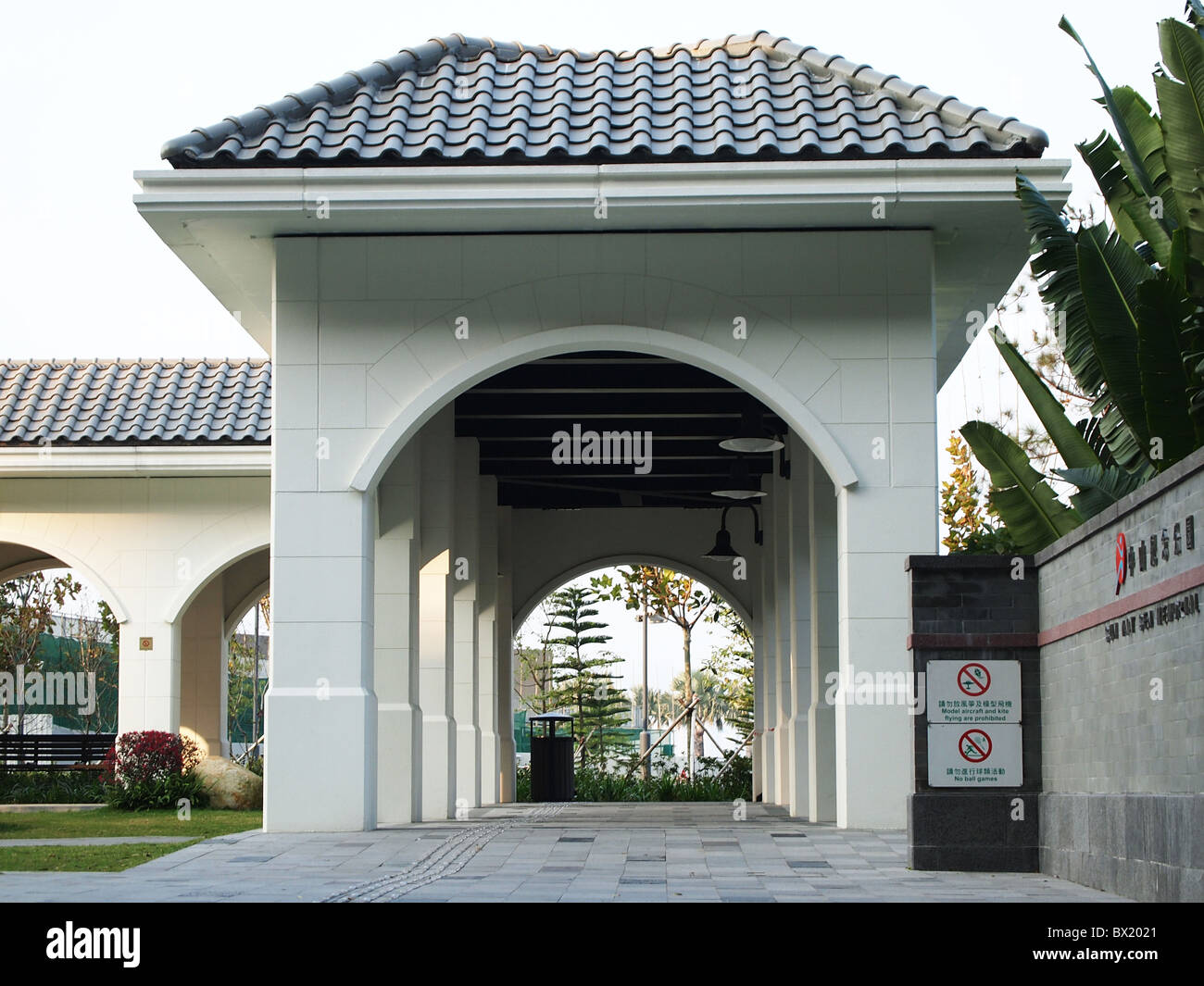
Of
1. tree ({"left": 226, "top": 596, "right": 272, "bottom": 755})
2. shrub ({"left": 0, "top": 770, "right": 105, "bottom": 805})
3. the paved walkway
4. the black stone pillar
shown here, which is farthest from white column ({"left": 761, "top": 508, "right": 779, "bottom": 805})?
tree ({"left": 226, "top": 596, "right": 272, "bottom": 755})

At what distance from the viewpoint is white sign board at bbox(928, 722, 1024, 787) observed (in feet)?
29.7

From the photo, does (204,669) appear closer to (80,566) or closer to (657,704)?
(80,566)

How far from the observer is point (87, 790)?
20078mm

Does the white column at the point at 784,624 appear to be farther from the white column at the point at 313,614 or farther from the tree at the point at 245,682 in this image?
the tree at the point at 245,682

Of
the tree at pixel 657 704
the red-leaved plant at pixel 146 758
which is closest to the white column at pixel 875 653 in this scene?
the red-leaved plant at pixel 146 758

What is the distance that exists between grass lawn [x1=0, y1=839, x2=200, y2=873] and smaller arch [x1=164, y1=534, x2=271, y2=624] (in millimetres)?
7688

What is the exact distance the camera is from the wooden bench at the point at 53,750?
24.1 metres

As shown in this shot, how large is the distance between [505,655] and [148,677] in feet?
19.7

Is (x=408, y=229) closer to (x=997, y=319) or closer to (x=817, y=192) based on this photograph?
(x=817, y=192)

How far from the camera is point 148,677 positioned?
19.5 m

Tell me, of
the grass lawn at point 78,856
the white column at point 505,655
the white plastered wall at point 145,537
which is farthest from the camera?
the white column at point 505,655

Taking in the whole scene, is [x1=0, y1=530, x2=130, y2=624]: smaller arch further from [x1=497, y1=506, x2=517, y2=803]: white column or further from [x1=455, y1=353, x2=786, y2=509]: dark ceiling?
[x1=497, y1=506, x2=517, y2=803]: white column

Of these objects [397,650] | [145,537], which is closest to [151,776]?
[145,537]
